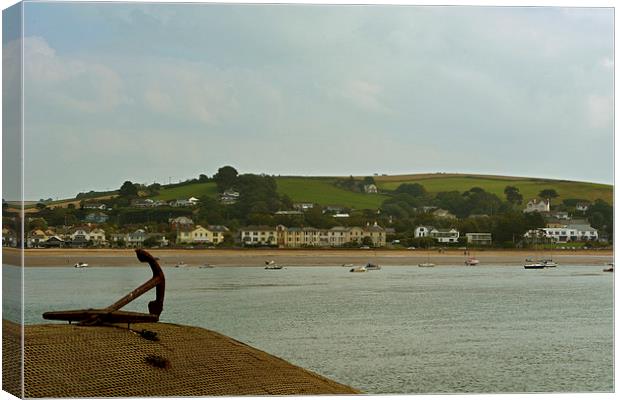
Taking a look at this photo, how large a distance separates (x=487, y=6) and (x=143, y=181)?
5208mm

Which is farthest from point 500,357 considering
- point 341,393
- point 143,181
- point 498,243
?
point 498,243

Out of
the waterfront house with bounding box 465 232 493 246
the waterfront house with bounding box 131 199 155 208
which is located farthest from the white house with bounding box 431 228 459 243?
the waterfront house with bounding box 131 199 155 208

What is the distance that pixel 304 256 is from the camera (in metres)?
22.7

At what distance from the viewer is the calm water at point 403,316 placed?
1416 centimetres

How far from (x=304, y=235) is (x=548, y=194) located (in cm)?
509

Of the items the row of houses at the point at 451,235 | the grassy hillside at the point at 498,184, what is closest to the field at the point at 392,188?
the grassy hillside at the point at 498,184

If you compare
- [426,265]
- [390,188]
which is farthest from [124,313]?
[426,265]

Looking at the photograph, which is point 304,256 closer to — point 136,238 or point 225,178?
point 136,238

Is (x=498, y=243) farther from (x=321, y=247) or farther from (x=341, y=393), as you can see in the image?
(x=341, y=393)

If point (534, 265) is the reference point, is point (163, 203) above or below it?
above

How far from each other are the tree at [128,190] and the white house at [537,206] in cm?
582

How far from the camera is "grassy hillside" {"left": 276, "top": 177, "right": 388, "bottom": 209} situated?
1720cm

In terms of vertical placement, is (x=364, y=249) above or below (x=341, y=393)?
above

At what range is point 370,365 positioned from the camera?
15.1 m
